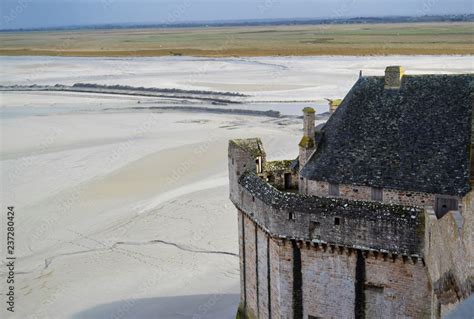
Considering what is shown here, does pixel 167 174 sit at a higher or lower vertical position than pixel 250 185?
lower

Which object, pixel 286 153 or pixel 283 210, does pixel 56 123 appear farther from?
Result: pixel 283 210

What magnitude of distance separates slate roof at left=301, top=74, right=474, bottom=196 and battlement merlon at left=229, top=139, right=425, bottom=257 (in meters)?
1.70

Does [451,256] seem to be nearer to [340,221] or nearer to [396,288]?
[396,288]

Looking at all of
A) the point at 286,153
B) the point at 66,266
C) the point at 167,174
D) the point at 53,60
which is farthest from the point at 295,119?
the point at 53,60

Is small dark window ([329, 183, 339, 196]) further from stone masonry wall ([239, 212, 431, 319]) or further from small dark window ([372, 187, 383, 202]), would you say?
stone masonry wall ([239, 212, 431, 319])

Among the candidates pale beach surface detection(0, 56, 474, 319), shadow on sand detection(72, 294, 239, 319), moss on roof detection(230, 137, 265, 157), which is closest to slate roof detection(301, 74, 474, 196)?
moss on roof detection(230, 137, 265, 157)

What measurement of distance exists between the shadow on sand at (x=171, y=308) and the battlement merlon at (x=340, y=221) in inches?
276

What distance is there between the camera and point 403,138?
18.2 metres

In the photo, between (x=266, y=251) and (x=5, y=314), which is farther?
(x=5, y=314)

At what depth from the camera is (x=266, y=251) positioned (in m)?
18.4

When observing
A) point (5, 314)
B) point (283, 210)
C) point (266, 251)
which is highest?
point (283, 210)

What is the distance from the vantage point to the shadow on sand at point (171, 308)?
23969mm

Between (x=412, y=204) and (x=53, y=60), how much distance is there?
4974 inches

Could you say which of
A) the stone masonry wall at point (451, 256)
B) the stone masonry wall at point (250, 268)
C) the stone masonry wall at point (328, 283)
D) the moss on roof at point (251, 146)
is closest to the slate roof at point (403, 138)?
the moss on roof at point (251, 146)
